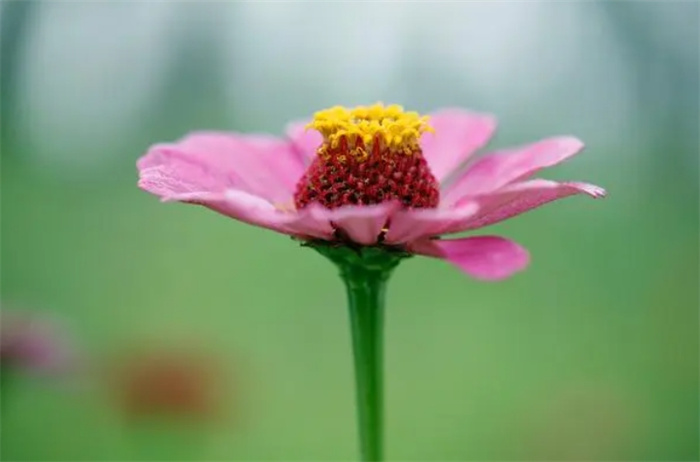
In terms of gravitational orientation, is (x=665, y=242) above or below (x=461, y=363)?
above

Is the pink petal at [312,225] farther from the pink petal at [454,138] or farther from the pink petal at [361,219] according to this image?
the pink petal at [454,138]

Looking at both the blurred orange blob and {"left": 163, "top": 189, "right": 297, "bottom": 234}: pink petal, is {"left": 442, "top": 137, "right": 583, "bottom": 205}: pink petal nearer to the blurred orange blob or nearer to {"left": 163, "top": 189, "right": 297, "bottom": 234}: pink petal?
{"left": 163, "top": 189, "right": 297, "bottom": 234}: pink petal

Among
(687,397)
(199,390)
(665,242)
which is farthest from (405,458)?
(665,242)

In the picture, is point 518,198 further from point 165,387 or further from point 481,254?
point 165,387

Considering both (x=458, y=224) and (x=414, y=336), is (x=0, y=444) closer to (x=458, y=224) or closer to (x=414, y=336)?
(x=414, y=336)

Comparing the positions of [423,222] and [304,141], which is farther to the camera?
[304,141]

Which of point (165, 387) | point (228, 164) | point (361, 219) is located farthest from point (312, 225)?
point (165, 387)
